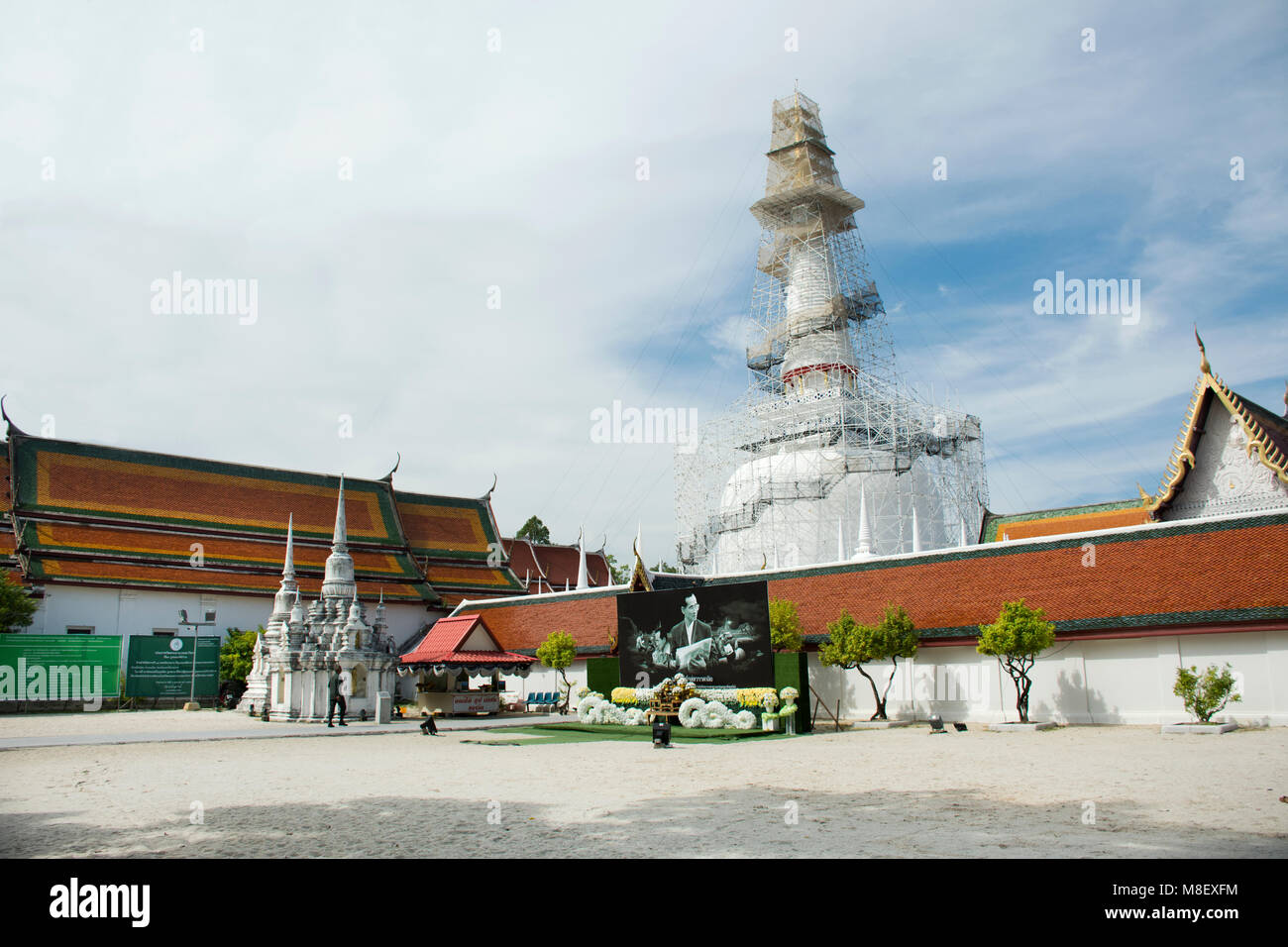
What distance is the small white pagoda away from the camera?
29.2 metres

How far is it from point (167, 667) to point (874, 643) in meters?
27.6

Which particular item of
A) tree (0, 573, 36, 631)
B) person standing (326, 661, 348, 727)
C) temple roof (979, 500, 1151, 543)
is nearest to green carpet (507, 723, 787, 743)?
person standing (326, 661, 348, 727)

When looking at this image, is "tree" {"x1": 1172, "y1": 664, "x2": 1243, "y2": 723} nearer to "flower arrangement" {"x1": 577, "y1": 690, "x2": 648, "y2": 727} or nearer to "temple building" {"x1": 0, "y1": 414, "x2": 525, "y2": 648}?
"flower arrangement" {"x1": 577, "y1": 690, "x2": 648, "y2": 727}

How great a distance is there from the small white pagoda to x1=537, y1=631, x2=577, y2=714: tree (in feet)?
17.1

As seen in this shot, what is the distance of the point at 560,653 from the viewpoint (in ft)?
106

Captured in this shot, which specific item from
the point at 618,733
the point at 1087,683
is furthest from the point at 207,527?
the point at 1087,683

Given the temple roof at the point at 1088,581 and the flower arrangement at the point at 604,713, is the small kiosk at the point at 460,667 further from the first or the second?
the temple roof at the point at 1088,581

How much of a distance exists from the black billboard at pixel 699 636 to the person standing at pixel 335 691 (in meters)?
8.18

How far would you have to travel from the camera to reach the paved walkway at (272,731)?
20641mm

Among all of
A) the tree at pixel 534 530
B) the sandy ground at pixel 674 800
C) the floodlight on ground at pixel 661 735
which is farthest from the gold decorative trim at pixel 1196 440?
the tree at pixel 534 530
